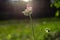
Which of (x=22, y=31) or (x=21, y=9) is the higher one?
(x=21, y=9)

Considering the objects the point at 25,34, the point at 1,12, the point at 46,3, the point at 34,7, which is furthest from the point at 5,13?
the point at 25,34

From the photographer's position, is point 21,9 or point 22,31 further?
point 21,9

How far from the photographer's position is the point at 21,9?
7.18m

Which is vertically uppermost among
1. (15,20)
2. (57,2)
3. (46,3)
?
(57,2)

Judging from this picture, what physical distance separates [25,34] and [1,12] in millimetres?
2473

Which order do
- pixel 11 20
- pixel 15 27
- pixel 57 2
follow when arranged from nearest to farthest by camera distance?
pixel 57 2
pixel 15 27
pixel 11 20

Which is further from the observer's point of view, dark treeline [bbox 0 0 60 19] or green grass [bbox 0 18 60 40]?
dark treeline [bbox 0 0 60 19]

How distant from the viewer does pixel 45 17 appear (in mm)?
7426

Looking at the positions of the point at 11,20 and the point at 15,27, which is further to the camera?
the point at 11,20

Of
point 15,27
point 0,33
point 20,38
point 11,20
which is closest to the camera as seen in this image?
point 20,38

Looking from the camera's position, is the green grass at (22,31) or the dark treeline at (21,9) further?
the dark treeline at (21,9)

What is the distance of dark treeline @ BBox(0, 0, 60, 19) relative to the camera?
722 centimetres

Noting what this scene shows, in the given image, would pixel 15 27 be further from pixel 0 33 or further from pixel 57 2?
pixel 57 2

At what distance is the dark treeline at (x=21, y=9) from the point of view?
722cm
